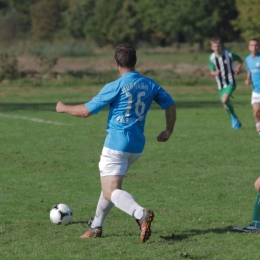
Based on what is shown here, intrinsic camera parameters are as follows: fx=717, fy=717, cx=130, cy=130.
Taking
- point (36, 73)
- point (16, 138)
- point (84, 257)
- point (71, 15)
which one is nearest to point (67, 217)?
point (84, 257)

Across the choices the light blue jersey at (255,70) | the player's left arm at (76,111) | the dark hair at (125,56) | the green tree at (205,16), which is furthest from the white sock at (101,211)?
the green tree at (205,16)

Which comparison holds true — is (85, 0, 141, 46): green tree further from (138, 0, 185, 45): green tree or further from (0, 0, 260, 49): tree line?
(138, 0, 185, 45): green tree

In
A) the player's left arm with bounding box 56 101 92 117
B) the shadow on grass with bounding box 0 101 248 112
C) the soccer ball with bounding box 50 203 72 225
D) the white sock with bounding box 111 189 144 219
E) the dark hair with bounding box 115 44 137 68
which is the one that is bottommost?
the soccer ball with bounding box 50 203 72 225

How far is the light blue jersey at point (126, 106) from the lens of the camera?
6.78 metres

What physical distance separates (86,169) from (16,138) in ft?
13.4

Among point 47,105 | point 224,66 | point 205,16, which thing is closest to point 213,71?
point 224,66

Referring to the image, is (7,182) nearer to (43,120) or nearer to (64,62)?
(43,120)

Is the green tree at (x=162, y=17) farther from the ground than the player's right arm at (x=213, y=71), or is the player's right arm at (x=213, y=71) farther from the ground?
the green tree at (x=162, y=17)

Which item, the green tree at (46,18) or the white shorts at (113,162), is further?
the green tree at (46,18)

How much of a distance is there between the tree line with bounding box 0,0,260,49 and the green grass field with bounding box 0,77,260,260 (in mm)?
56786

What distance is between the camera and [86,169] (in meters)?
11.6

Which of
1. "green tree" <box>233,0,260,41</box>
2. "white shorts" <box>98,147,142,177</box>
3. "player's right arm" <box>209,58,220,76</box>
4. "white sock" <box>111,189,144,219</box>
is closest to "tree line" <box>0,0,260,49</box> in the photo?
"green tree" <box>233,0,260,41</box>

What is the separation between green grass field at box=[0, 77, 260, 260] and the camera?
6.77 metres

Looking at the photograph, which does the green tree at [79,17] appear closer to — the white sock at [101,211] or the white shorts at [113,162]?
the white sock at [101,211]
